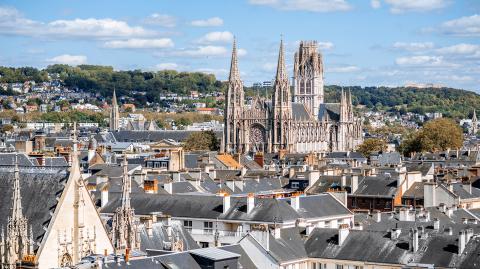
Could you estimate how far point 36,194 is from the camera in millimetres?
49062

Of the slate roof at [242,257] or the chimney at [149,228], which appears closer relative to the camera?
the slate roof at [242,257]

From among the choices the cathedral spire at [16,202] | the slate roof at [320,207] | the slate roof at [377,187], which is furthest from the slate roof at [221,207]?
the cathedral spire at [16,202]

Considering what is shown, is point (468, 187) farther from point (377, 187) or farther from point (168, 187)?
point (168, 187)

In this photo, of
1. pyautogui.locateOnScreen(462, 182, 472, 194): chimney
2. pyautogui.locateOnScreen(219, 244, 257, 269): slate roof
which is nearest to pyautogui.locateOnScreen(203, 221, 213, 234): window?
pyautogui.locateOnScreen(219, 244, 257, 269): slate roof

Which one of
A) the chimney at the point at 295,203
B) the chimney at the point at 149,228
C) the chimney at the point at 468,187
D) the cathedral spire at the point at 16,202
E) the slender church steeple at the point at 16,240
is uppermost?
the cathedral spire at the point at 16,202

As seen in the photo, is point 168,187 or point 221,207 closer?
point 221,207

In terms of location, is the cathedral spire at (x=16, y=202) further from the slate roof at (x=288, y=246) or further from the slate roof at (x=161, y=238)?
the slate roof at (x=288, y=246)

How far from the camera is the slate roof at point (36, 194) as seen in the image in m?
47.5

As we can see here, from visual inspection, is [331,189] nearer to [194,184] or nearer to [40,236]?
[194,184]

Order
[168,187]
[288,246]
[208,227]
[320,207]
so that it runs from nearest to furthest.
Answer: [288,246] → [208,227] → [320,207] → [168,187]

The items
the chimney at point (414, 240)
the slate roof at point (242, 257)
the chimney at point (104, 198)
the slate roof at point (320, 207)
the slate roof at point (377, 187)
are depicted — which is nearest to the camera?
the slate roof at point (242, 257)

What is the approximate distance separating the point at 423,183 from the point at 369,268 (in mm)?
37774

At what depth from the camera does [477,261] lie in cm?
5700

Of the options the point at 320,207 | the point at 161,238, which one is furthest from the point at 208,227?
the point at 161,238
